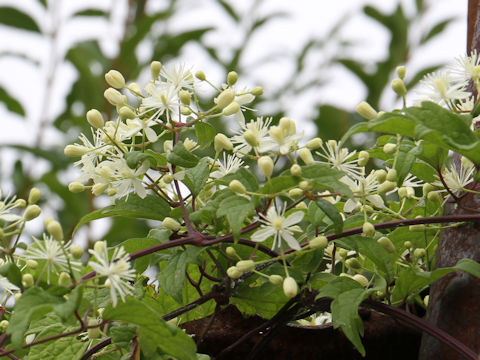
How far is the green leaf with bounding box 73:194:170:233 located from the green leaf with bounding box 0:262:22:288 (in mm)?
105

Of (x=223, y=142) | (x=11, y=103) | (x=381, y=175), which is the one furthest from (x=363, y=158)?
(x=11, y=103)

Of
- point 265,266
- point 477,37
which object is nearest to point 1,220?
point 265,266

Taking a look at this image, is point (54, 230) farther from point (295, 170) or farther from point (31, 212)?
point (295, 170)

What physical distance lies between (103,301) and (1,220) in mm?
113

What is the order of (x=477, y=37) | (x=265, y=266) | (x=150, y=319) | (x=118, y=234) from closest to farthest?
(x=150, y=319) → (x=265, y=266) → (x=477, y=37) → (x=118, y=234)

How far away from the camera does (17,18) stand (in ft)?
6.46

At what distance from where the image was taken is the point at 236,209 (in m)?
0.51

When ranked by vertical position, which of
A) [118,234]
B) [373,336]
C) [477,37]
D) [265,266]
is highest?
[477,37]

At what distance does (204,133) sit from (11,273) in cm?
22

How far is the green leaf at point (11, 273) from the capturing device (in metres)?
0.49

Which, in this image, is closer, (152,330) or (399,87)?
(152,330)

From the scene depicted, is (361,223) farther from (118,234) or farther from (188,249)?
(118,234)

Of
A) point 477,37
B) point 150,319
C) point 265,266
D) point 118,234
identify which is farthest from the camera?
point 118,234

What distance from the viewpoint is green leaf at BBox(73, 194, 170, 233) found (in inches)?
23.7
